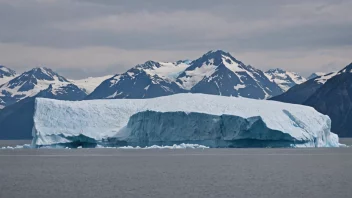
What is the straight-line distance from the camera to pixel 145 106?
80.6 meters

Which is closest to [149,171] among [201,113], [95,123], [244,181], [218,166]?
[218,166]

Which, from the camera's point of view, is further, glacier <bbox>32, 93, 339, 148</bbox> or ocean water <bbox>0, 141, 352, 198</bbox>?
glacier <bbox>32, 93, 339, 148</bbox>

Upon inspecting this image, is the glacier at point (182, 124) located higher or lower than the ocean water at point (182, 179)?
higher

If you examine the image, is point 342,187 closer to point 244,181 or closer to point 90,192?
point 244,181

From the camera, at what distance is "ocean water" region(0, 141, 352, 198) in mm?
36344

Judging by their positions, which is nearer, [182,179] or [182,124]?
[182,179]

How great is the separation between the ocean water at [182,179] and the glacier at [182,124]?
11884 mm

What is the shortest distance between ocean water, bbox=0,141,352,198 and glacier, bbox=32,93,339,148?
11.9 meters

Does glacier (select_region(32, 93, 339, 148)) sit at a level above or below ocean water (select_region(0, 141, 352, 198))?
above

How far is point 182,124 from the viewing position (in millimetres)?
74688

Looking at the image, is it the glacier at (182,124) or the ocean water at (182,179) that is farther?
the glacier at (182,124)

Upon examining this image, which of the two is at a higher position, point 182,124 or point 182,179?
point 182,124

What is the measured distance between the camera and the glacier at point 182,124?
2896 inches

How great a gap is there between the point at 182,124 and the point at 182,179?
3055cm
